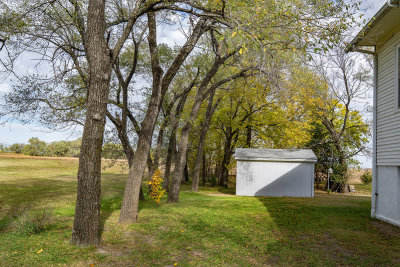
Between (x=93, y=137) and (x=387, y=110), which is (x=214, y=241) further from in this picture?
(x=387, y=110)

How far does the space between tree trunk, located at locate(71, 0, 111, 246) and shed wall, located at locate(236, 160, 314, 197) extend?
13222 millimetres

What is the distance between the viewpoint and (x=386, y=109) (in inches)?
342

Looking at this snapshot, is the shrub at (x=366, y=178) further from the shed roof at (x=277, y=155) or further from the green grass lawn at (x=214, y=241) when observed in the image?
the green grass lawn at (x=214, y=241)

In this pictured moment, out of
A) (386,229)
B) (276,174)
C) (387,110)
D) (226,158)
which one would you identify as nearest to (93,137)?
(386,229)

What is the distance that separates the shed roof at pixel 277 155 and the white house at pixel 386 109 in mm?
8155

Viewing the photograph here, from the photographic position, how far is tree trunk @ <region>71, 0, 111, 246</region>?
5.58 m

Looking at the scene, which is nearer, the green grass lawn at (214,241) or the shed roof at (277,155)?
the green grass lawn at (214,241)

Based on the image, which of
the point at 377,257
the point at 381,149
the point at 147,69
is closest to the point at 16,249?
the point at 377,257

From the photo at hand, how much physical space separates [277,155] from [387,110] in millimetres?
9720

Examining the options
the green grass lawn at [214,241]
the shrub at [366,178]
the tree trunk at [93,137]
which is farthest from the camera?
the shrub at [366,178]

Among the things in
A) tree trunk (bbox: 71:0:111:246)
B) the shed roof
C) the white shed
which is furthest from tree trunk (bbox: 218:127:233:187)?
tree trunk (bbox: 71:0:111:246)

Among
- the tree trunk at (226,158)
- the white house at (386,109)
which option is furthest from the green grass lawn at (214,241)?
the tree trunk at (226,158)

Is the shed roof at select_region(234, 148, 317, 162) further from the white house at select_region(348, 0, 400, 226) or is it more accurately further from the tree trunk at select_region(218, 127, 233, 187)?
the white house at select_region(348, 0, 400, 226)

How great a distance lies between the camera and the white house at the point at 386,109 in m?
7.96
